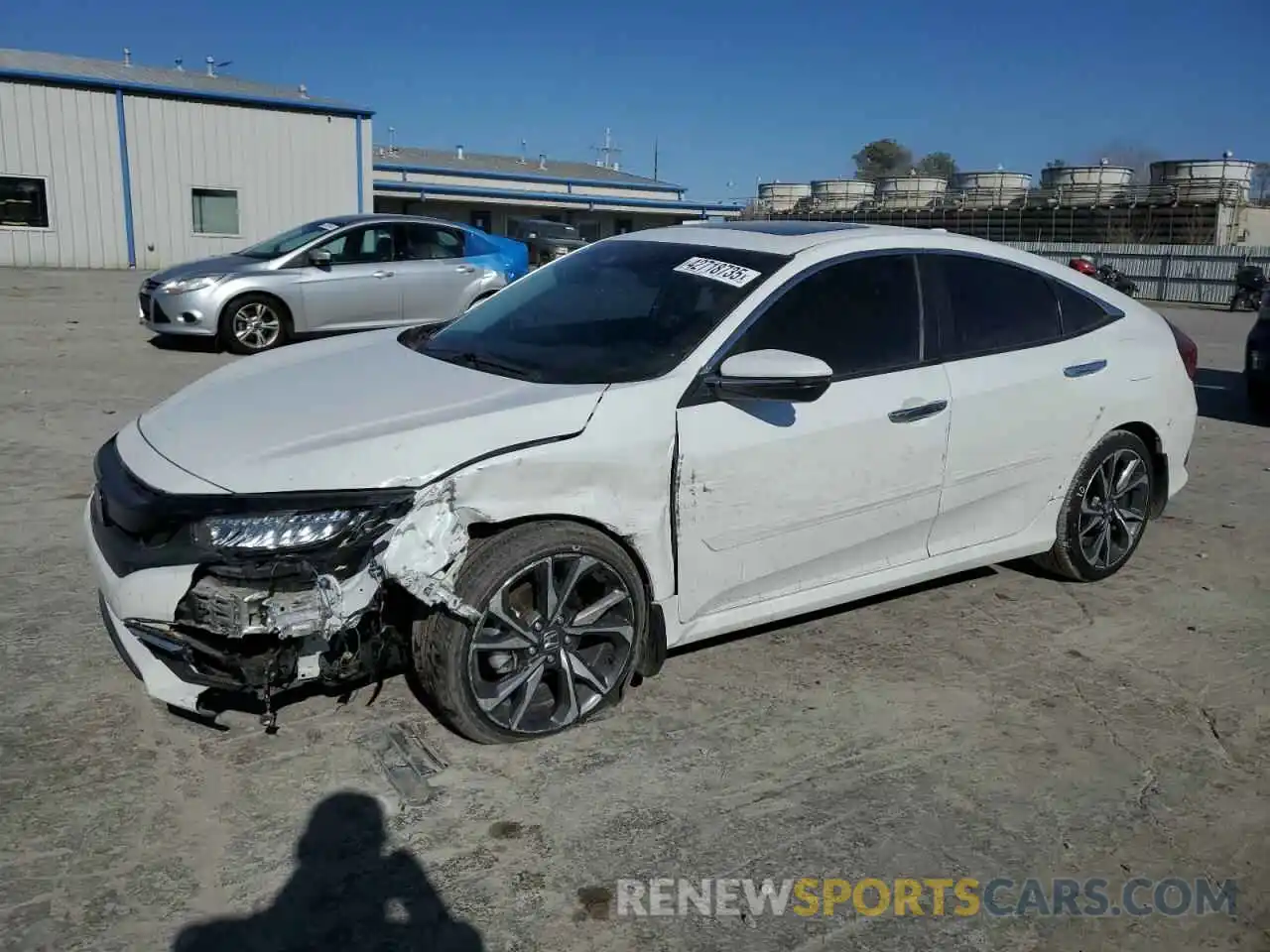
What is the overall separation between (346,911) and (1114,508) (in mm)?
3931

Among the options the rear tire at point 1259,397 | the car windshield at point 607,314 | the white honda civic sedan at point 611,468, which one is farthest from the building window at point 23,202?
the rear tire at point 1259,397

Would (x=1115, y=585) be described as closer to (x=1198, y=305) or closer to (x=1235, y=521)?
(x=1235, y=521)

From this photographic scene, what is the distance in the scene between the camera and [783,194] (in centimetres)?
7375

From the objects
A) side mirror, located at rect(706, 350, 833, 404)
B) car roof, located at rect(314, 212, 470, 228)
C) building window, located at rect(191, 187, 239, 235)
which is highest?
building window, located at rect(191, 187, 239, 235)

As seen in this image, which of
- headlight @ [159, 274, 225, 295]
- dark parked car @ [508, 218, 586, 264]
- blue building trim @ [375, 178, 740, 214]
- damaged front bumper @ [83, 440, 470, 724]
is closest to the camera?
damaged front bumper @ [83, 440, 470, 724]

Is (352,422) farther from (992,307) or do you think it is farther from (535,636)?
(992,307)

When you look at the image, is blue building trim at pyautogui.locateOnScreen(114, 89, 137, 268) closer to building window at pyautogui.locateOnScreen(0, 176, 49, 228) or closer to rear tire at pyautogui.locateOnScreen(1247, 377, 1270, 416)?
building window at pyautogui.locateOnScreen(0, 176, 49, 228)

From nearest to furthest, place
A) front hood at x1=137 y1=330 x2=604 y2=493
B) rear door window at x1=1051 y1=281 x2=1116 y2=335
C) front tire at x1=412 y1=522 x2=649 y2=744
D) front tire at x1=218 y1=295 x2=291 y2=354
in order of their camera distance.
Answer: front hood at x1=137 y1=330 x2=604 y2=493, front tire at x1=412 y1=522 x2=649 y2=744, rear door window at x1=1051 y1=281 x2=1116 y2=335, front tire at x1=218 y1=295 x2=291 y2=354

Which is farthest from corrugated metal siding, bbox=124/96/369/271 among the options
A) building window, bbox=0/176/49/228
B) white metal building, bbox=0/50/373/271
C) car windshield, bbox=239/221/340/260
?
car windshield, bbox=239/221/340/260

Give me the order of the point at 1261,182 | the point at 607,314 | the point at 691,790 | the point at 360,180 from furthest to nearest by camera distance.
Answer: the point at 1261,182, the point at 360,180, the point at 607,314, the point at 691,790

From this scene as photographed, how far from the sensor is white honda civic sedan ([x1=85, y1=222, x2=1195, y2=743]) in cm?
303

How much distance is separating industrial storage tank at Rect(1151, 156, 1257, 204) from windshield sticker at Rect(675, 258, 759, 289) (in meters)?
53.6

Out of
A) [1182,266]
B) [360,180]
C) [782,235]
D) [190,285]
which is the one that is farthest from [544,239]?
[782,235]

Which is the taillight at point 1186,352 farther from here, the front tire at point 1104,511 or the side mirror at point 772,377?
the side mirror at point 772,377
